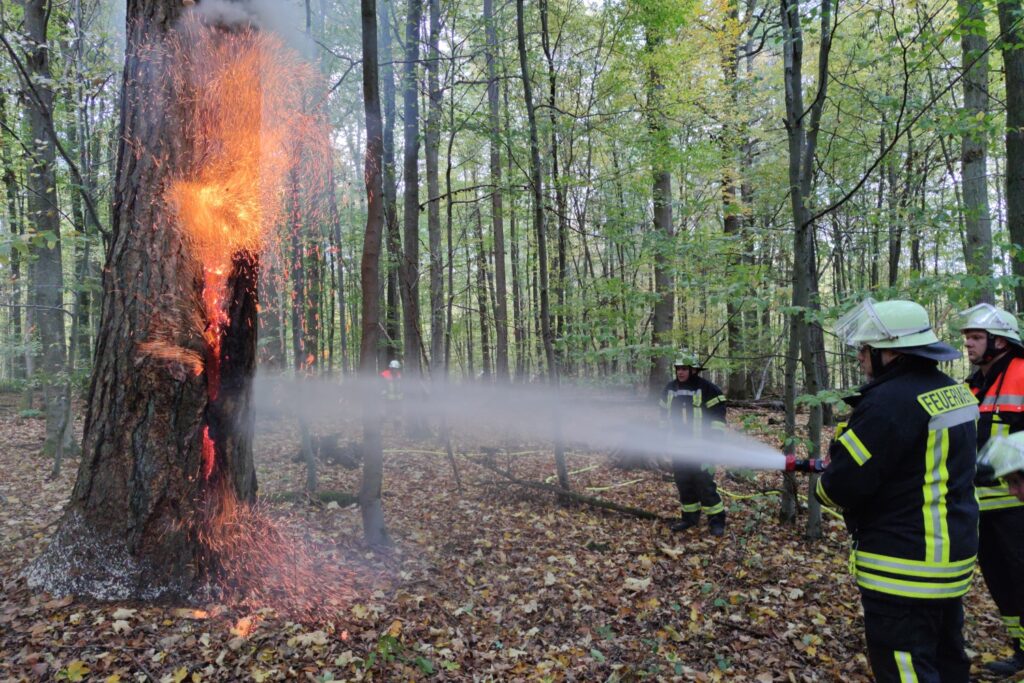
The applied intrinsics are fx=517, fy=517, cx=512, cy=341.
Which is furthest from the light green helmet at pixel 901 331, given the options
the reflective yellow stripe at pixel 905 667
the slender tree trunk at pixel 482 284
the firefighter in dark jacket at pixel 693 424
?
the slender tree trunk at pixel 482 284

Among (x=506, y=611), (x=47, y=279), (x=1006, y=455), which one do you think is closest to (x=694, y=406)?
(x=506, y=611)

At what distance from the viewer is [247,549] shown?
176 inches

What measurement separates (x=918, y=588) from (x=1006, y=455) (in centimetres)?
84

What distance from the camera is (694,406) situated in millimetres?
7051

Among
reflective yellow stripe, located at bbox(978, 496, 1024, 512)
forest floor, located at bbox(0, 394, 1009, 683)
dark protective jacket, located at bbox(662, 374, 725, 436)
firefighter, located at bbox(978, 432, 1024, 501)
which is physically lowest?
forest floor, located at bbox(0, 394, 1009, 683)

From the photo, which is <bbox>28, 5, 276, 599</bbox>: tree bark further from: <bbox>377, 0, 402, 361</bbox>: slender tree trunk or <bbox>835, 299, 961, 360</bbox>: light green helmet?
<bbox>835, 299, 961, 360</bbox>: light green helmet

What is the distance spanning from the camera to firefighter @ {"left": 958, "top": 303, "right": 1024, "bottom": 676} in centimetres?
365

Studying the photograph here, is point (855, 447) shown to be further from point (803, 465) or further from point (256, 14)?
point (256, 14)

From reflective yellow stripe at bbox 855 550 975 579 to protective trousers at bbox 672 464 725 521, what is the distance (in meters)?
3.81

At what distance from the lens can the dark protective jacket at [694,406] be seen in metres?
6.95

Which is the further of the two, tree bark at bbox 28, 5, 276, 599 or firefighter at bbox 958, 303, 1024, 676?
tree bark at bbox 28, 5, 276, 599

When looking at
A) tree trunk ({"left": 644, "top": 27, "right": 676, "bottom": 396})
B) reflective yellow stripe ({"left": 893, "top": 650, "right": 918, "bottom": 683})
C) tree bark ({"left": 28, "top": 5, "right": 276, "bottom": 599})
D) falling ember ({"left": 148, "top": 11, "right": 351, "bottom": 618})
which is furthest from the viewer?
tree trunk ({"left": 644, "top": 27, "right": 676, "bottom": 396})

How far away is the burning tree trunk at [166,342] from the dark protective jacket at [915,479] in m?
4.51

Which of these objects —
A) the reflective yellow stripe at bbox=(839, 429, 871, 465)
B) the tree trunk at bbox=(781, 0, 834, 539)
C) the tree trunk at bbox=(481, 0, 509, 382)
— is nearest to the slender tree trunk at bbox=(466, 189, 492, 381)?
the tree trunk at bbox=(481, 0, 509, 382)
